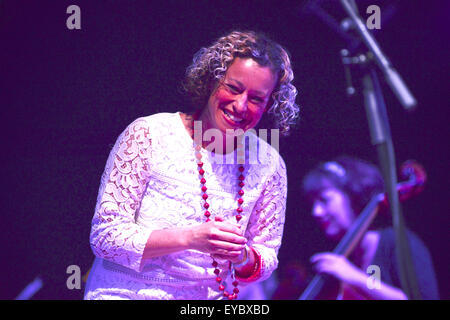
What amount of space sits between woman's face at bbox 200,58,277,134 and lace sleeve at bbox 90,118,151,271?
23cm

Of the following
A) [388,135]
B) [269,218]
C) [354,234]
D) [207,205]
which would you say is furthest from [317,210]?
[388,135]

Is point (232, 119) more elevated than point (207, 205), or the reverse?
point (232, 119)

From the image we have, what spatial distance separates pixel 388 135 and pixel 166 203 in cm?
70

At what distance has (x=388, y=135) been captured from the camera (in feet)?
3.27

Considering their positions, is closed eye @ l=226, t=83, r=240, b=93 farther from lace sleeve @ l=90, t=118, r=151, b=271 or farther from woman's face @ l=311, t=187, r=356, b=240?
woman's face @ l=311, t=187, r=356, b=240

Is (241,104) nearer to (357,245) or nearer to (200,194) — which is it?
(200,194)

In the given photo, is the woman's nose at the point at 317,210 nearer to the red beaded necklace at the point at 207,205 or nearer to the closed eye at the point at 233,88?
the red beaded necklace at the point at 207,205

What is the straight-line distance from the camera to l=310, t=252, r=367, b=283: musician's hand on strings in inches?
83.3

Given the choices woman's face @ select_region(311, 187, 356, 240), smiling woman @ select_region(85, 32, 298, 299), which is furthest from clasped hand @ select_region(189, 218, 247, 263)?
woman's face @ select_region(311, 187, 356, 240)

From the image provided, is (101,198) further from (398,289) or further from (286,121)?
(398,289)

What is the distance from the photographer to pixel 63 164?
1896 mm

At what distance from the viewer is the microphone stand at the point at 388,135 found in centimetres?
97
